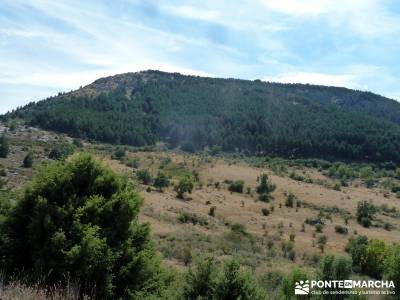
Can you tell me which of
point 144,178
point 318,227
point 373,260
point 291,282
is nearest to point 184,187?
point 144,178

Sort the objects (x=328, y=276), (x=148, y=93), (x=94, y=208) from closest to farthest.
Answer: (x=94, y=208), (x=328, y=276), (x=148, y=93)

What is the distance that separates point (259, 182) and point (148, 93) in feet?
326

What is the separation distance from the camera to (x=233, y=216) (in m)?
50.7

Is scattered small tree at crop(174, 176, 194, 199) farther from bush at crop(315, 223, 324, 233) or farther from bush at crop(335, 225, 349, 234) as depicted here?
bush at crop(335, 225, 349, 234)

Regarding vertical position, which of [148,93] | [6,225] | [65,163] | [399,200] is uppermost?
[148,93]

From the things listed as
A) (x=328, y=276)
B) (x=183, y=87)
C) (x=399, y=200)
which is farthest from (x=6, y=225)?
(x=183, y=87)

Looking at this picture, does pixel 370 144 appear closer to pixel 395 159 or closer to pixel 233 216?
pixel 395 159

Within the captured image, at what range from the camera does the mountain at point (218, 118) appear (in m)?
118

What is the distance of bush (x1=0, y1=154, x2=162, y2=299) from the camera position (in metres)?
9.70

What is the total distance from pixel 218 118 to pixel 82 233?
13574cm

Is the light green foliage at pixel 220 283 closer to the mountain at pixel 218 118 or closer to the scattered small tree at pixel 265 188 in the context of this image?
the scattered small tree at pixel 265 188

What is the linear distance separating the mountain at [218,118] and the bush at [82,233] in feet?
324

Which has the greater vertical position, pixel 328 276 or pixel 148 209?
pixel 328 276

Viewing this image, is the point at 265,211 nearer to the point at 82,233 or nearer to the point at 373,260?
the point at 373,260
